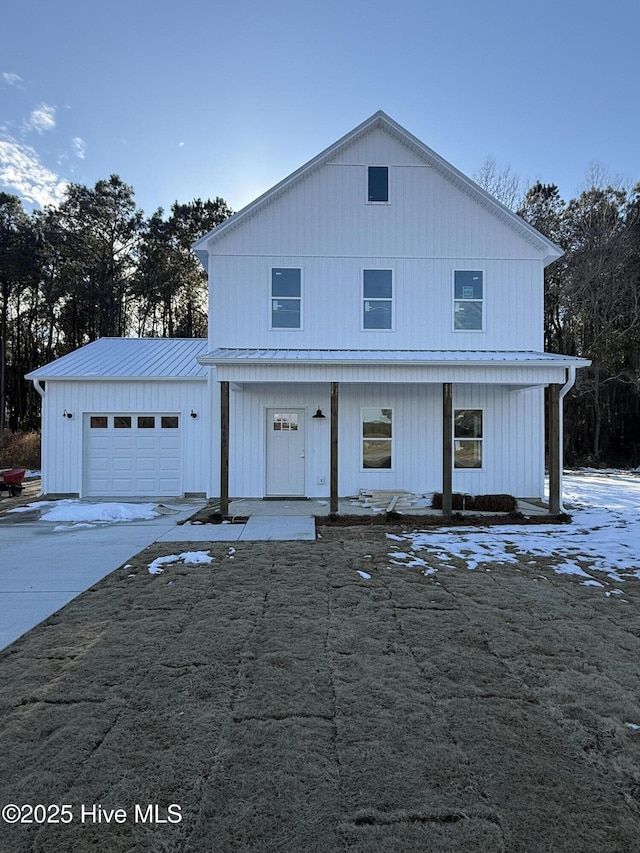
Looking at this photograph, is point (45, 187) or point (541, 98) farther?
point (45, 187)

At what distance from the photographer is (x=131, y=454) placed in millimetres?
12016

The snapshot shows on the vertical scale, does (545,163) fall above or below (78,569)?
above

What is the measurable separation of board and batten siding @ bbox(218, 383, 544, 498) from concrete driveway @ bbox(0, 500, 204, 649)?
284 centimetres

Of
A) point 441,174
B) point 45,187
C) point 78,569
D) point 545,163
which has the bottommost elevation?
point 78,569

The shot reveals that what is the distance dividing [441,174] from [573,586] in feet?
31.8

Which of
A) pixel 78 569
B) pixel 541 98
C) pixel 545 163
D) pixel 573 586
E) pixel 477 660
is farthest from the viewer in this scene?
pixel 545 163

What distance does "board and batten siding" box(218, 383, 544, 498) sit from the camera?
11.4m

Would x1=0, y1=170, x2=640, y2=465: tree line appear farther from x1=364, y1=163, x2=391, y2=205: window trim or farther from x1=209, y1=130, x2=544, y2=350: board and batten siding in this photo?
x1=364, y1=163, x2=391, y2=205: window trim

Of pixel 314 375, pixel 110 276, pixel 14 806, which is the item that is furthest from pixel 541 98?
pixel 110 276

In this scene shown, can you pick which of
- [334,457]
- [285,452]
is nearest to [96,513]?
[285,452]

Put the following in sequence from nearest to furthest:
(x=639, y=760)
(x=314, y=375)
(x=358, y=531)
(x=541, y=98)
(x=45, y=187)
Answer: (x=639, y=760), (x=358, y=531), (x=314, y=375), (x=541, y=98), (x=45, y=187)

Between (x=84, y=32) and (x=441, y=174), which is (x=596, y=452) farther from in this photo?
(x=84, y=32)

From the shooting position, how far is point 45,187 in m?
26.0

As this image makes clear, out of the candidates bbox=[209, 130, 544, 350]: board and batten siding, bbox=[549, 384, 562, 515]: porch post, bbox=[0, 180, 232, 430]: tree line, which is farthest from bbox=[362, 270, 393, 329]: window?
bbox=[0, 180, 232, 430]: tree line
